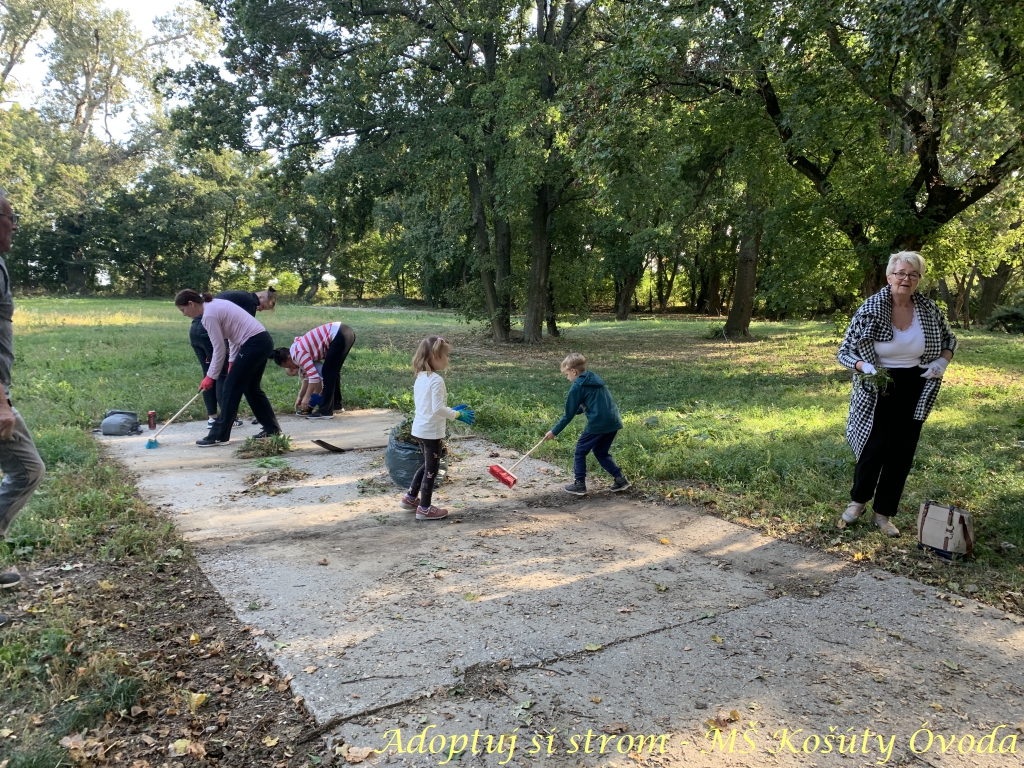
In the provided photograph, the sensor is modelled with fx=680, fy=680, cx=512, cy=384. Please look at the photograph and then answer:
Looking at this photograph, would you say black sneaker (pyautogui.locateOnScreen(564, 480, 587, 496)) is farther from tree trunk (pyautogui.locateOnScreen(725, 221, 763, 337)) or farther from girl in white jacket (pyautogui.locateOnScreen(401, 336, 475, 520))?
tree trunk (pyautogui.locateOnScreen(725, 221, 763, 337))

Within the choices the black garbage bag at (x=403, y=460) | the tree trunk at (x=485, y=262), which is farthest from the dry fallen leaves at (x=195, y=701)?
the tree trunk at (x=485, y=262)

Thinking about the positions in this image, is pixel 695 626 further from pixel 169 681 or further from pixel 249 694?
pixel 169 681

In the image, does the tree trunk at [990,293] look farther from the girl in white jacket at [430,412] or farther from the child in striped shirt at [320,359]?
the girl in white jacket at [430,412]

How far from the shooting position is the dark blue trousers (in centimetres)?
561

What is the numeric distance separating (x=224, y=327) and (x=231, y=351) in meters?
0.26

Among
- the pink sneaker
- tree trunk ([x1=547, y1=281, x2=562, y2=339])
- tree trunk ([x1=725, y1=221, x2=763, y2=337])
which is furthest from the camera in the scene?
tree trunk ([x1=725, y1=221, x2=763, y2=337])

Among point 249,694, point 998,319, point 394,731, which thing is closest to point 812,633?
point 394,731

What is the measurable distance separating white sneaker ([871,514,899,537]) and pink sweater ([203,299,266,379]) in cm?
602

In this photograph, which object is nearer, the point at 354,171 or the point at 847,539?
the point at 847,539

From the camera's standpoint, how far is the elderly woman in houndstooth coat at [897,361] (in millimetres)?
4453

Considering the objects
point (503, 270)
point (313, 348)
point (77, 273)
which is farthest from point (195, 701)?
point (77, 273)

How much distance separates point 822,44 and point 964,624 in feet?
31.1

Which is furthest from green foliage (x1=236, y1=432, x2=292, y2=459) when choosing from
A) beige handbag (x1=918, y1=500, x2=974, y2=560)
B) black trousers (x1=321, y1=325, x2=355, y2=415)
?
beige handbag (x1=918, y1=500, x2=974, y2=560)

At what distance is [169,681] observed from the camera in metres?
2.93
